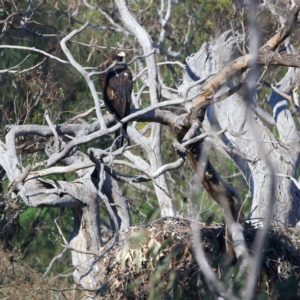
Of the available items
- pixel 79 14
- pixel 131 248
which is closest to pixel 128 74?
pixel 131 248

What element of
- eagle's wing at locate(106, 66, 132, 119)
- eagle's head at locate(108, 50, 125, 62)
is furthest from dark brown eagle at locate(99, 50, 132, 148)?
eagle's head at locate(108, 50, 125, 62)

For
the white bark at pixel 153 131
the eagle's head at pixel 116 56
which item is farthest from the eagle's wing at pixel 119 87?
the white bark at pixel 153 131

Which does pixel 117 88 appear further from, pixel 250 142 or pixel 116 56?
pixel 250 142

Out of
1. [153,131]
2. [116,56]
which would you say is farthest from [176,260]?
[153,131]

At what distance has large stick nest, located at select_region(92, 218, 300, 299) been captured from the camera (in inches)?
178

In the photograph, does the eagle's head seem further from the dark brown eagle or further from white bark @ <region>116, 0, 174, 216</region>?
white bark @ <region>116, 0, 174, 216</region>

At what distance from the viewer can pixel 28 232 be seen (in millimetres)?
11477

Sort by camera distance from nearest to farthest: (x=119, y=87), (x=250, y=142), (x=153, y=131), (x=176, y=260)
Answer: (x=176, y=260)
(x=119, y=87)
(x=250, y=142)
(x=153, y=131)

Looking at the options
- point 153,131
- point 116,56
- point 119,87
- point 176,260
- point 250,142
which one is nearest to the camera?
point 176,260

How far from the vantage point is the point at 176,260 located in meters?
4.70

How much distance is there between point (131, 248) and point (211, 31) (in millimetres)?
6916

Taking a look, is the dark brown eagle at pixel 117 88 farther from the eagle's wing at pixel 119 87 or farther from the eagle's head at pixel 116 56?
the eagle's head at pixel 116 56

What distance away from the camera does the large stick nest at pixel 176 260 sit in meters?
4.52

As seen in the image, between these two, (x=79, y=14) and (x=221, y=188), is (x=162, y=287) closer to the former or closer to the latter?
(x=221, y=188)
